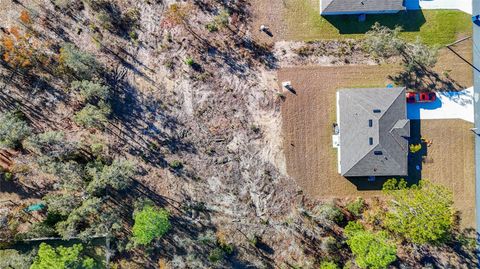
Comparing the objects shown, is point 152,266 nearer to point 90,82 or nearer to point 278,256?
point 278,256

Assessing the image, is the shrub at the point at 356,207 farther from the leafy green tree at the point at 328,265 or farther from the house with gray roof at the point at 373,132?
the leafy green tree at the point at 328,265

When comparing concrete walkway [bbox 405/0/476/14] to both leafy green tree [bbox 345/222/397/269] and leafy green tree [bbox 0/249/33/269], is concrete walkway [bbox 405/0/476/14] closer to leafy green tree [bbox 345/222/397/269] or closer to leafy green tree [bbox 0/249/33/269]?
leafy green tree [bbox 345/222/397/269]

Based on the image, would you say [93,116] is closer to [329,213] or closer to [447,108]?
[329,213]

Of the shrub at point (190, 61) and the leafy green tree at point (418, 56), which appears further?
the shrub at point (190, 61)

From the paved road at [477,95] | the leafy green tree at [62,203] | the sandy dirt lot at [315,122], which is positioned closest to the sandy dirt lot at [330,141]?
the sandy dirt lot at [315,122]

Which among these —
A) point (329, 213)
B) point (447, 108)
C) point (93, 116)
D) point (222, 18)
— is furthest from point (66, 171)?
point (447, 108)

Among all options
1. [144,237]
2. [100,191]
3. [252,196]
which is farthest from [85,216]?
[252,196]
